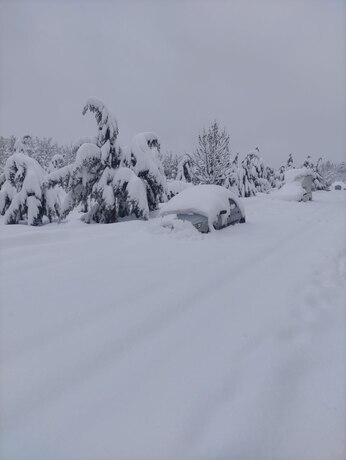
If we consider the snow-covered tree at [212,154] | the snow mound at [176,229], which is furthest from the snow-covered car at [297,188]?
the snow mound at [176,229]

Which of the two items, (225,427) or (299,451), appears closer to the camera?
(299,451)

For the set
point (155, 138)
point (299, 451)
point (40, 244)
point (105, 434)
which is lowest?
point (299, 451)

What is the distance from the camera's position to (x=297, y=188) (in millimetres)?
18391

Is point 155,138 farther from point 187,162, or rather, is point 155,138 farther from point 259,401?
point 187,162

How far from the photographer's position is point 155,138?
10.6 metres

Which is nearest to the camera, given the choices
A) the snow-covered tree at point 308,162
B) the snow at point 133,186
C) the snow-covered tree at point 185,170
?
the snow at point 133,186

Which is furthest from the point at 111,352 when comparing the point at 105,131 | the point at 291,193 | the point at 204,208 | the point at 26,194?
the point at 291,193

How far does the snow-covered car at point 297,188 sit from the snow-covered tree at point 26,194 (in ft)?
45.8

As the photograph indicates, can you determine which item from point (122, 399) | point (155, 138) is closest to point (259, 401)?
point (122, 399)

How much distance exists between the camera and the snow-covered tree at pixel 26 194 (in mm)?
10047

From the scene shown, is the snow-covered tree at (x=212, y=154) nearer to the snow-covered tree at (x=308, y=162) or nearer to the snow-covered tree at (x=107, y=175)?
the snow-covered tree at (x=107, y=175)

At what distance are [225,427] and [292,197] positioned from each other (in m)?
17.6

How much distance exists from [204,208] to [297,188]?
44.6 feet

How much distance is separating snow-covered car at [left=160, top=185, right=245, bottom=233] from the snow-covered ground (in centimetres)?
241
